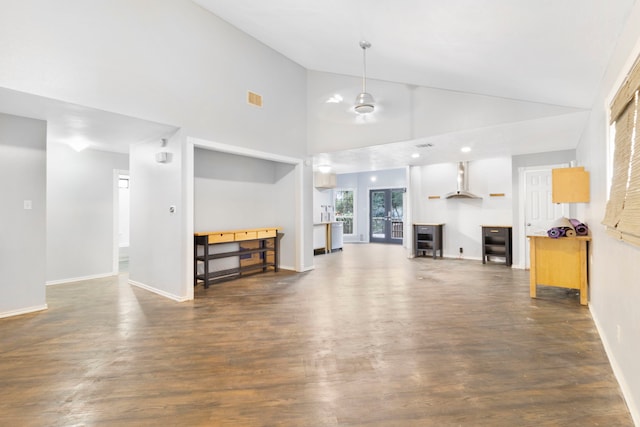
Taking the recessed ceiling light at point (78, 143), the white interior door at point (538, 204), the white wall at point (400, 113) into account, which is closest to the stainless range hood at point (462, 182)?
the white interior door at point (538, 204)

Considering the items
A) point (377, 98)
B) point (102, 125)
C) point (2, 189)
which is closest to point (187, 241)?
point (102, 125)

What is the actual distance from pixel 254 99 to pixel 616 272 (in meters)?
4.91

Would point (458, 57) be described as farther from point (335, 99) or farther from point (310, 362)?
point (310, 362)

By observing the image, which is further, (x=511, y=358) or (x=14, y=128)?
(x=14, y=128)

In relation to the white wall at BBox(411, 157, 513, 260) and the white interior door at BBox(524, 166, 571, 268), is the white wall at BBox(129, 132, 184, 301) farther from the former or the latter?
the white interior door at BBox(524, 166, 571, 268)

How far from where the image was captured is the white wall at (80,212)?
5.27 meters

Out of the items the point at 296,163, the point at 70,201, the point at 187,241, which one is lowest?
the point at 187,241

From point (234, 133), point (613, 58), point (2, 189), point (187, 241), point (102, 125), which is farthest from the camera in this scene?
point (234, 133)

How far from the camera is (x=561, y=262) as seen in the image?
4094mm

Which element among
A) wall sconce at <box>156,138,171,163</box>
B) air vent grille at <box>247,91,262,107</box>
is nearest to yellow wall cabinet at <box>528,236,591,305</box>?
air vent grille at <box>247,91,262,107</box>

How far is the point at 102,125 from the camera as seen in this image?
13.3 ft

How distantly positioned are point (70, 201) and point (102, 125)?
2.25 meters

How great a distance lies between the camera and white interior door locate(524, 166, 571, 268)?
620 cm

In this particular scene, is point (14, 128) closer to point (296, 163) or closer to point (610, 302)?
point (296, 163)
